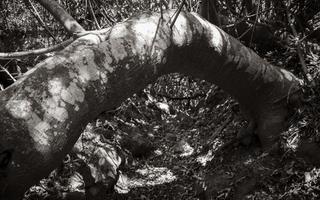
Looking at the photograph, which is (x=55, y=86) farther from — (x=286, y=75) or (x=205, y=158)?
(x=205, y=158)

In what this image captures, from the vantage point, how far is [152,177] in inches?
199

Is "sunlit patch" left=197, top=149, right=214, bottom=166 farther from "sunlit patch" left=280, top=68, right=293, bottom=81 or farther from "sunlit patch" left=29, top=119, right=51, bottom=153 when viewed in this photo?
"sunlit patch" left=29, top=119, right=51, bottom=153

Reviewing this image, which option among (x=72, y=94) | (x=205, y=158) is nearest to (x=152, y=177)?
(x=205, y=158)

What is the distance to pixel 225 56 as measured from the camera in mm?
3082

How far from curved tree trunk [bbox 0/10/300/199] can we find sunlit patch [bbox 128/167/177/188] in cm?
189

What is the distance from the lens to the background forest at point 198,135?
3.44 m

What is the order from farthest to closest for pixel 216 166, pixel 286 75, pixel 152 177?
pixel 152 177 → pixel 216 166 → pixel 286 75

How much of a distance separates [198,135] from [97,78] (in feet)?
12.6

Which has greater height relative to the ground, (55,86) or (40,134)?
(55,86)

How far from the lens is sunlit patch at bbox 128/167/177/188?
479 cm

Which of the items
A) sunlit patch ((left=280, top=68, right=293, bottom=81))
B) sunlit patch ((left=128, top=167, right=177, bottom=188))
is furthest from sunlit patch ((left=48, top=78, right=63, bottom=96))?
sunlit patch ((left=128, top=167, right=177, bottom=188))

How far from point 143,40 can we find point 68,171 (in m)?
2.87

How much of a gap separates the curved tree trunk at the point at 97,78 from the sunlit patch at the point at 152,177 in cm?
189

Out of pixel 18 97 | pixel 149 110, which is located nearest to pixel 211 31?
pixel 18 97
